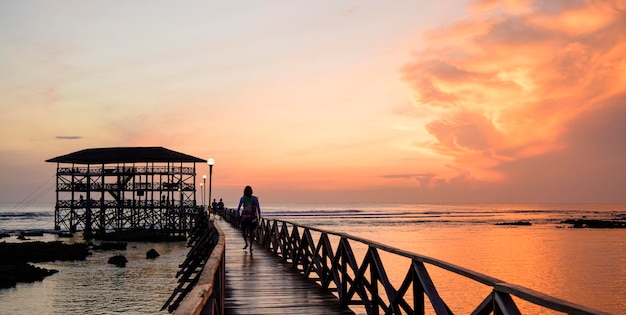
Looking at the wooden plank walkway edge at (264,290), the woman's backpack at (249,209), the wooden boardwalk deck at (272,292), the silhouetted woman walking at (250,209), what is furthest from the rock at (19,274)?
the wooden plank walkway edge at (264,290)

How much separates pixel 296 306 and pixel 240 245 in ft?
39.9

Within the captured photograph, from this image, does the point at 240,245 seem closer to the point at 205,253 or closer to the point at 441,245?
the point at 205,253

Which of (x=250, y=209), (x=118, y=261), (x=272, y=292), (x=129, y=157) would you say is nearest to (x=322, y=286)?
(x=272, y=292)

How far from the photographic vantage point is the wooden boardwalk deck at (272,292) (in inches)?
341

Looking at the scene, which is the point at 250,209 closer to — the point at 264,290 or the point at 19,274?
the point at 264,290

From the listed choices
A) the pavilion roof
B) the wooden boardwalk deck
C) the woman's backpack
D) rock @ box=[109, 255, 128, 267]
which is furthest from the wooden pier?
the pavilion roof

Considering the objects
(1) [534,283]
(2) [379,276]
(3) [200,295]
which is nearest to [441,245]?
(1) [534,283]

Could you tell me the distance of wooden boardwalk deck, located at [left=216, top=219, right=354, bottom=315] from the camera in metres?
8.66

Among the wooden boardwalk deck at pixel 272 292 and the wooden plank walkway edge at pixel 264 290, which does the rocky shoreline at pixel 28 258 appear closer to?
the wooden boardwalk deck at pixel 272 292

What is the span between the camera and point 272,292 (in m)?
10.2

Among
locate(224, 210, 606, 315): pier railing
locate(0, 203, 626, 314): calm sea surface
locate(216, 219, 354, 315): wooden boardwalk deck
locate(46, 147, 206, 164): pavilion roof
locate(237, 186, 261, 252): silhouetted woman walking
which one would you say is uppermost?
locate(46, 147, 206, 164): pavilion roof

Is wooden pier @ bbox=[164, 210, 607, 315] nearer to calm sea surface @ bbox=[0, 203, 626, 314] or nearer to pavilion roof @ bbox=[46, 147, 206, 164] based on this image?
calm sea surface @ bbox=[0, 203, 626, 314]

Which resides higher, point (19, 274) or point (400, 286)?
point (400, 286)

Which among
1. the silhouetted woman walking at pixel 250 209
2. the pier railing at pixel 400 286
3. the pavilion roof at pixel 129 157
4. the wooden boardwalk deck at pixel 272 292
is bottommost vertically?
the wooden boardwalk deck at pixel 272 292
